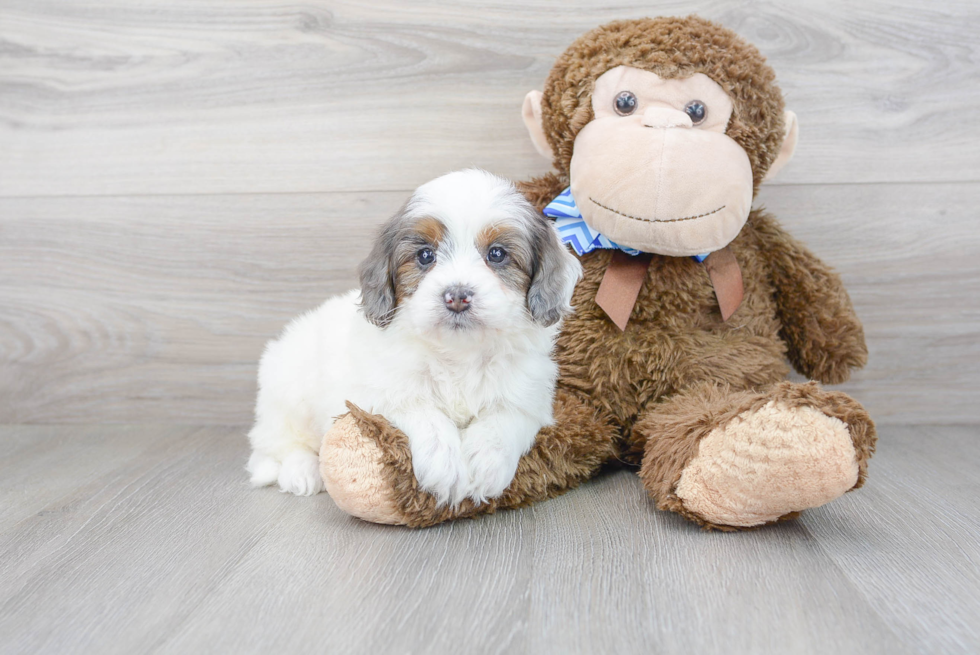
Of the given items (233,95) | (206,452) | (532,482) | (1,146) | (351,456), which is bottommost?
(206,452)

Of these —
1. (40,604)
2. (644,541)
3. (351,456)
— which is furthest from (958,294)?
(40,604)

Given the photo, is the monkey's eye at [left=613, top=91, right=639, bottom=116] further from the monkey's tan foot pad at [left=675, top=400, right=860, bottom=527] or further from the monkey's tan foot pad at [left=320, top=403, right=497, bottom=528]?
the monkey's tan foot pad at [left=320, top=403, right=497, bottom=528]

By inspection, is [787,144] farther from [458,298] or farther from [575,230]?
[458,298]

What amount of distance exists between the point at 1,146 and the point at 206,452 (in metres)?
1.09

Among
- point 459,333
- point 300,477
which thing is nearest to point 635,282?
point 459,333

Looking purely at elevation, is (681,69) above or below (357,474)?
above

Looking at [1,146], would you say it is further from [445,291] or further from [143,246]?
[445,291]

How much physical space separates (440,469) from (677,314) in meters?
0.66

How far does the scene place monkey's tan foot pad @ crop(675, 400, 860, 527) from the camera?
1238 millimetres

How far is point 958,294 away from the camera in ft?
6.86

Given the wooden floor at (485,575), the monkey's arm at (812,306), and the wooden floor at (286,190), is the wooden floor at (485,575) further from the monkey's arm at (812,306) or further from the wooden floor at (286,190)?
the monkey's arm at (812,306)

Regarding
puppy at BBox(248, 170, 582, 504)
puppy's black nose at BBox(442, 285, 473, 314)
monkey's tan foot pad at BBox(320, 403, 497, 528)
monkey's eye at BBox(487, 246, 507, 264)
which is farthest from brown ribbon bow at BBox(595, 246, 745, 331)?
monkey's tan foot pad at BBox(320, 403, 497, 528)

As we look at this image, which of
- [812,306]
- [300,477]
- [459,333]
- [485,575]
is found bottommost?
[300,477]

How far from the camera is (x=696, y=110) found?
5.11ft
